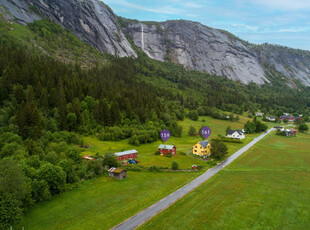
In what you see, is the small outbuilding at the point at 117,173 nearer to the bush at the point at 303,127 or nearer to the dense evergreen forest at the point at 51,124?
the dense evergreen forest at the point at 51,124

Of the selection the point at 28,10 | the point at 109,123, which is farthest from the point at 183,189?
the point at 28,10

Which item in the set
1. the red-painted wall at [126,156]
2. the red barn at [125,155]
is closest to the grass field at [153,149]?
the red-painted wall at [126,156]

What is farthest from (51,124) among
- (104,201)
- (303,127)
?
(303,127)

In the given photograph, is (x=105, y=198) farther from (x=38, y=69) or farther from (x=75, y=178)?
(x=38, y=69)

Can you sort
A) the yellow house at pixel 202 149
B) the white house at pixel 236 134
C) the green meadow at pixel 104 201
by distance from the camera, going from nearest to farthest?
the green meadow at pixel 104 201 < the yellow house at pixel 202 149 < the white house at pixel 236 134

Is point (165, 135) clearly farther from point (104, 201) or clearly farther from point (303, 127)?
point (303, 127)

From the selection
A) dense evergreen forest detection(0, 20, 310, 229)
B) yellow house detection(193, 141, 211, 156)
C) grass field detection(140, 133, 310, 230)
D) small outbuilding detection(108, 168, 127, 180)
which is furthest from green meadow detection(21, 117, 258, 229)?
yellow house detection(193, 141, 211, 156)
